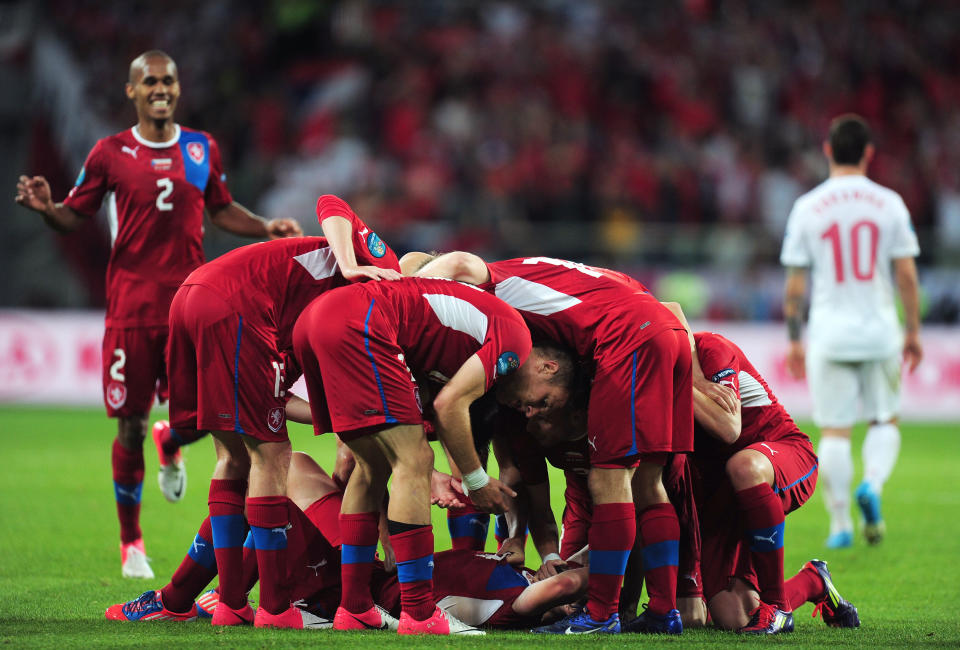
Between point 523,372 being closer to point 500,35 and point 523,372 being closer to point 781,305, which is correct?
point 781,305

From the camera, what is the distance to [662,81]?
58.9 ft

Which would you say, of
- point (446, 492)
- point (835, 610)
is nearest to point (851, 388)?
point (835, 610)

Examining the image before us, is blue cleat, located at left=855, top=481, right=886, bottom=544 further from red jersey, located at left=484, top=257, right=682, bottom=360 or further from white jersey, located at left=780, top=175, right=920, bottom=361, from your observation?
red jersey, located at left=484, top=257, right=682, bottom=360

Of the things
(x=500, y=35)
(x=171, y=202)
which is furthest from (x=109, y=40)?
(x=171, y=202)

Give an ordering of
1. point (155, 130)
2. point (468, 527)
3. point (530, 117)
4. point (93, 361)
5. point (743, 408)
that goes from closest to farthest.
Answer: point (743, 408)
point (468, 527)
point (155, 130)
point (93, 361)
point (530, 117)

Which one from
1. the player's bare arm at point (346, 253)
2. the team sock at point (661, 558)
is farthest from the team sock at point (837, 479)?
the player's bare arm at point (346, 253)

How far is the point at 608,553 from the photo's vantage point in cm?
451

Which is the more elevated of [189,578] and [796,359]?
[796,359]

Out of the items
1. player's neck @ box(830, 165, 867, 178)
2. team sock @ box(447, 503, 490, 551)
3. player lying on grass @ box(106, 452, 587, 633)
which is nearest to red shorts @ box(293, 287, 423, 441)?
player lying on grass @ box(106, 452, 587, 633)

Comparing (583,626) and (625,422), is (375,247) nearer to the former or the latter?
(625,422)

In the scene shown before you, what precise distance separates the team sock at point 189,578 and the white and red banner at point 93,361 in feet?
32.5

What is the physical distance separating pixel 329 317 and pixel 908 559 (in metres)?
4.04

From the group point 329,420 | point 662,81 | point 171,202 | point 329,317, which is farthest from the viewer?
point 662,81

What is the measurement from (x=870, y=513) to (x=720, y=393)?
9.77 feet
